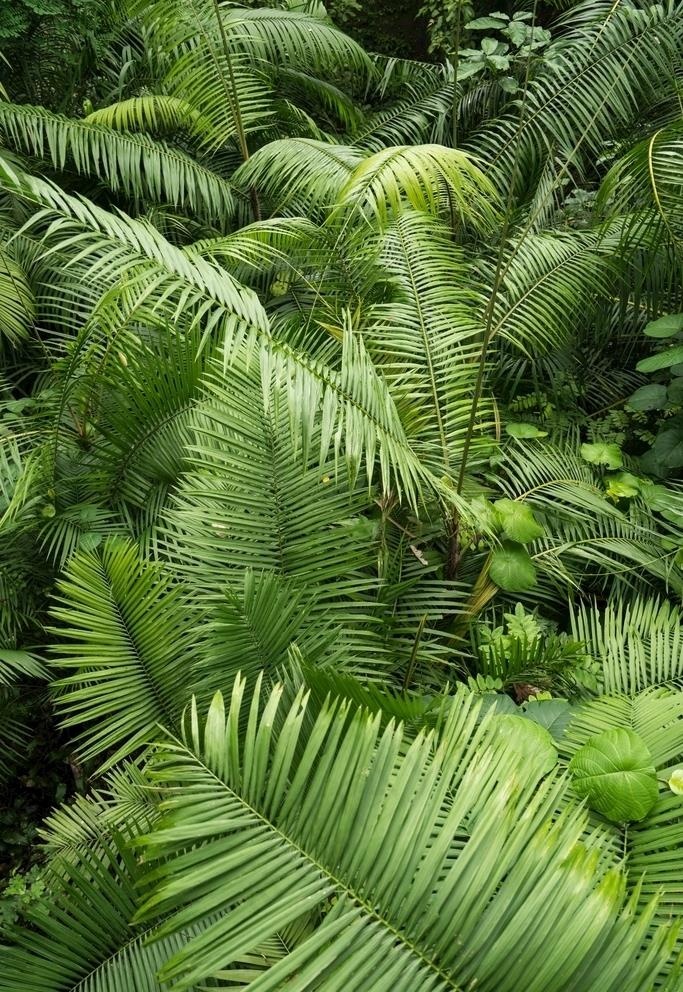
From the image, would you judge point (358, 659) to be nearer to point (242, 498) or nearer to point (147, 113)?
point (242, 498)

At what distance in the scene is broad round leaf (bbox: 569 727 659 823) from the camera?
1.24 metres

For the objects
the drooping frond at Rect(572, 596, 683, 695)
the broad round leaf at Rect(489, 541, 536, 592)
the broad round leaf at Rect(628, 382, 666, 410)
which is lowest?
the drooping frond at Rect(572, 596, 683, 695)

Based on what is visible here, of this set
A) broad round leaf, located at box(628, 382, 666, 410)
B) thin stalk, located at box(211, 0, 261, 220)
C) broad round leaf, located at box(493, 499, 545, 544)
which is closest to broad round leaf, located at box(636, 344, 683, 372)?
broad round leaf, located at box(628, 382, 666, 410)

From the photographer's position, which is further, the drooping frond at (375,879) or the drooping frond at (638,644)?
the drooping frond at (638,644)

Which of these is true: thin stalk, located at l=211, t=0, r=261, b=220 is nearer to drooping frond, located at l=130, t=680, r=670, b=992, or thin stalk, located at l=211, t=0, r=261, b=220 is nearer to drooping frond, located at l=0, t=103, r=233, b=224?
drooping frond, located at l=0, t=103, r=233, b=224

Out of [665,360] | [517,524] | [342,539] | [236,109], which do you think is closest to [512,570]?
[517,524]

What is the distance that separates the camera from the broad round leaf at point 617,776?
→ 4.07 ft

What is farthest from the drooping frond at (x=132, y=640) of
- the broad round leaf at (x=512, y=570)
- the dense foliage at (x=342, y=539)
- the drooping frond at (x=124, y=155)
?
the drooping frond at (x=124, y=155)

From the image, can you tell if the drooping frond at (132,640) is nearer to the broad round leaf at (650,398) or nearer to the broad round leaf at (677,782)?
the broad round leaf at (677,782)

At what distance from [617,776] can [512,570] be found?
0.74 m

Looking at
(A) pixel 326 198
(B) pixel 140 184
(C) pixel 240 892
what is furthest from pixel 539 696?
(B) pixel 140 184

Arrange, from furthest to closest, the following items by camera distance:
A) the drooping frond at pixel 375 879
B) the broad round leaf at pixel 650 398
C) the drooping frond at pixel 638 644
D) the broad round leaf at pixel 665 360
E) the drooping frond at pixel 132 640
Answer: the broad round leaf at pixel 650 398 < the broad round leaf at pixel 665 360 < the drooping frond at pixel 638 644 < the drooping frond at pixel 132 640 < the drooping frond at pixel 375 879

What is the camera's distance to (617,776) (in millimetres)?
1251

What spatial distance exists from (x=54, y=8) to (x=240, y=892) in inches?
146
